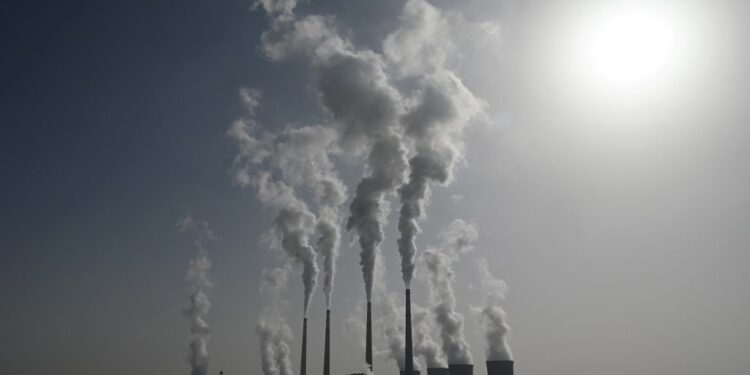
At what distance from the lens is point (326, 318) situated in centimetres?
5653

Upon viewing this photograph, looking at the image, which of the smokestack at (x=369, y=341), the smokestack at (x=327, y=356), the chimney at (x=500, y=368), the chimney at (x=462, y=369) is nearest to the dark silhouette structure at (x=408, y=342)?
the smokestack at (x=369, y=341)

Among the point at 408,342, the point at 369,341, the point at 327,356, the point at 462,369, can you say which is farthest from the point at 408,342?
the point at 327,356

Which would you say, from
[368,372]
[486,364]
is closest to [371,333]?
[368,372]

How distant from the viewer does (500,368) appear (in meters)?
45.4

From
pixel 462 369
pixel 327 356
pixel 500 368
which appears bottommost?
pixel 500 368

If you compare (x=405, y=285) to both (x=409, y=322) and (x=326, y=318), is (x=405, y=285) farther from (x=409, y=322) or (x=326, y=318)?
(x=326, y=318)

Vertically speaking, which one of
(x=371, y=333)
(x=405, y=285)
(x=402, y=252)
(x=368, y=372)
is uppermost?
(x=402, y=252)

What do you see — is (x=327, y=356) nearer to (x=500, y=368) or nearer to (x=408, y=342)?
(x=408, y=342)

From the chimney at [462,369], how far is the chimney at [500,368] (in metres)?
4.06

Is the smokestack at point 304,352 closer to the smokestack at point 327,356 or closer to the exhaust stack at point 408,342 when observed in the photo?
the smokestack at point 327,356

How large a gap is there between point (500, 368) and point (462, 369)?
5210mm

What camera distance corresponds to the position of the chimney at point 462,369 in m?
49.5

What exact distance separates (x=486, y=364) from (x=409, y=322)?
10193 millimetres

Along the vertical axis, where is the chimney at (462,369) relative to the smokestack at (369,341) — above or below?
below
